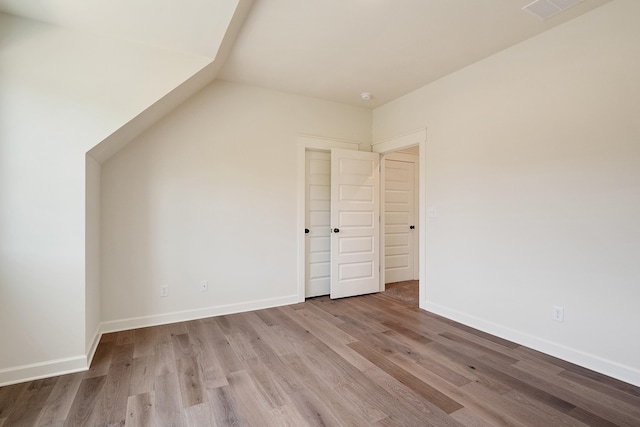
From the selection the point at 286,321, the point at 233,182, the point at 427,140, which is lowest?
the point at 286,321

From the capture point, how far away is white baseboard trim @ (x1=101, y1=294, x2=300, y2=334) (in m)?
3.06

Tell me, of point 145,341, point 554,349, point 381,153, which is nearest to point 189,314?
point 145,341

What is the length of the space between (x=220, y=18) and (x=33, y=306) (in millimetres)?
2478

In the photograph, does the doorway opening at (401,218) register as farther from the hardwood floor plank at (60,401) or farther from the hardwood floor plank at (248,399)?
the hardwood floor plank at (60,401)

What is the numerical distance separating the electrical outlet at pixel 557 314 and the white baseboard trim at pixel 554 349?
0.21 metres

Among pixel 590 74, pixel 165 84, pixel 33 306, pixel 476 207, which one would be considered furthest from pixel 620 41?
pixel 33 306

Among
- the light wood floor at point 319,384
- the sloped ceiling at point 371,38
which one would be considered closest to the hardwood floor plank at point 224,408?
the light wood floor at point 319,384

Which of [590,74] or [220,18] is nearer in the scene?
[220,18]

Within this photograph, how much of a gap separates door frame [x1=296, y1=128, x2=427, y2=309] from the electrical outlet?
1.37 m

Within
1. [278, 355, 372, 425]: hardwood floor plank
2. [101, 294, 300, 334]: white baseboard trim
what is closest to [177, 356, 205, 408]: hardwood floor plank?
[278, 355, 372, 425]: hardwood floor plank

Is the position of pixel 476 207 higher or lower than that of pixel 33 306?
higher

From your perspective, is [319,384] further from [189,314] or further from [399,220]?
[399,220]

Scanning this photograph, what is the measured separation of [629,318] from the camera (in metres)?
2.16

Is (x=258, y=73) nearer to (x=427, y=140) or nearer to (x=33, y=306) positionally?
(x=427, y=140)
